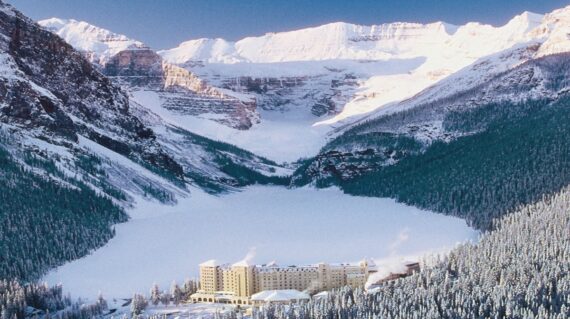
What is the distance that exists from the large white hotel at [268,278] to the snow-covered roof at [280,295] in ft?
15.9

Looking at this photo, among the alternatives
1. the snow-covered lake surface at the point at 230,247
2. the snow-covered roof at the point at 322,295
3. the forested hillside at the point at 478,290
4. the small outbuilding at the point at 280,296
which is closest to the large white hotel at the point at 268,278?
the small outbuilding at the point at 280,296

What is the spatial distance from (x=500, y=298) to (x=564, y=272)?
16.4 m

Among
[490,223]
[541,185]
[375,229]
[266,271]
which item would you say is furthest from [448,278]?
[541,185]

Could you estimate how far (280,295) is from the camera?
116 metres

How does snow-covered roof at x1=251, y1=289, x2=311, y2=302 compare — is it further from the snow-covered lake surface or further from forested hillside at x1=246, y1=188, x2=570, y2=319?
the snow-covered lake surface

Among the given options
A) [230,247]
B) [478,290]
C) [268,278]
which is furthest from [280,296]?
[230,247]

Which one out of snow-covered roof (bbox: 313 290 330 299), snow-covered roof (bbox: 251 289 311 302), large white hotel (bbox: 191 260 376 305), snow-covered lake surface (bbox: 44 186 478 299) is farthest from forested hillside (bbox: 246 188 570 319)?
snow-covered lake surface (bbox: 44 186 478 299)

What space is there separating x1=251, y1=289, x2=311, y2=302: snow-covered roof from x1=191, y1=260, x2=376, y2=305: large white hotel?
15.9 feet

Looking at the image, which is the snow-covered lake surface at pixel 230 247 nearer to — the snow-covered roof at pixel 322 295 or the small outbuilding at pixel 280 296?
the small outbuilding at pixel 280 296

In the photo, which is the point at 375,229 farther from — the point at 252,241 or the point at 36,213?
the point at 36,213

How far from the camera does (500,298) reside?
4163 inches

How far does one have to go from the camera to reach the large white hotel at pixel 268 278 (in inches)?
4911

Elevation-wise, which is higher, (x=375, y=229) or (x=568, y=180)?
(x=568, y=180)

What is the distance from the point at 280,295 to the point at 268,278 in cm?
955
